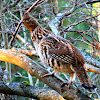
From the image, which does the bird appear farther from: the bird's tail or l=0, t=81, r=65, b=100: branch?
l=0, t=81, r=65, b=100: branch

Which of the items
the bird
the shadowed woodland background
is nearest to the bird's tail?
the bird

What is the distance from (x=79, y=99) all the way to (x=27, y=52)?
125 inches

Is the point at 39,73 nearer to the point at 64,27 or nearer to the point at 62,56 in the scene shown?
the point at 62,56

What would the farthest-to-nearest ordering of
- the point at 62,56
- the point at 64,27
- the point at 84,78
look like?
the point at 64,27 < the point at 62,56 < the point at 84,78

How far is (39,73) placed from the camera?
2.96m

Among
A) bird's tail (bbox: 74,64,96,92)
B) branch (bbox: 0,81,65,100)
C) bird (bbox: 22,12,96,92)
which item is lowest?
branch (bbox: 0,81,65,100)

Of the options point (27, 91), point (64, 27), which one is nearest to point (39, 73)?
point (27, 91)

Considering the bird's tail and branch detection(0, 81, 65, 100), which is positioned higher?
the bird's tail

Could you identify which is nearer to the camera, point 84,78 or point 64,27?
point 84,78

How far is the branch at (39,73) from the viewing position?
253cm

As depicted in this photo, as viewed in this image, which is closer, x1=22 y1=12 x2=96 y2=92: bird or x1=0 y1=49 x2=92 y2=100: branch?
x1=0 y1=49 x2=92 y2=100: branch

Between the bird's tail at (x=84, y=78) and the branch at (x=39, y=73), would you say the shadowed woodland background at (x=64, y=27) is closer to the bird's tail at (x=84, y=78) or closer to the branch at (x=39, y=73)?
the bird's tail at (x=84, y=78)

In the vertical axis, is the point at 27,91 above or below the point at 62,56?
below

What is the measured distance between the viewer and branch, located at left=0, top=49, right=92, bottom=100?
8.29 feet
